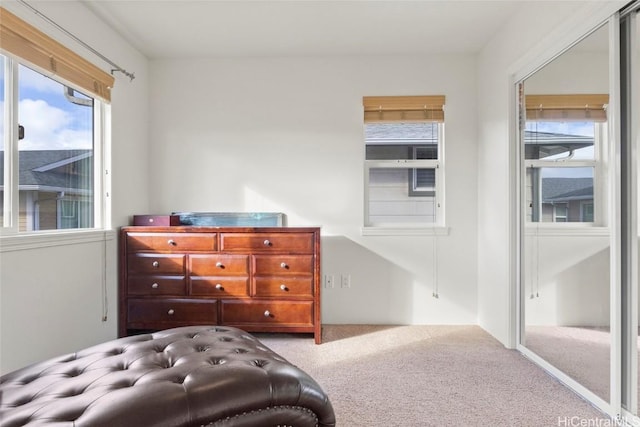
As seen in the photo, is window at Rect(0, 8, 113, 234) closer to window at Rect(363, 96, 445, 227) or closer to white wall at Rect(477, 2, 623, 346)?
window at Rect(363, 96, 445, 227)

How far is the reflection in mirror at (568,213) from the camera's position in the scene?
185 centimetres

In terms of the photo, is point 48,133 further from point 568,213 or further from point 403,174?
point 568,213

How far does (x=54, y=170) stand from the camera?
2291 mm

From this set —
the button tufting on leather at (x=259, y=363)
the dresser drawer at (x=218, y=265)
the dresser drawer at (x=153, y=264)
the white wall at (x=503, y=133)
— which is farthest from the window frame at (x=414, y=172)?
the button tufting on leather at (x=259, y=363)

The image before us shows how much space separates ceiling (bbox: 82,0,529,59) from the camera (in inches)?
97.2

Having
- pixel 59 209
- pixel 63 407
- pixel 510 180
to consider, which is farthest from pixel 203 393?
pixel 510 180

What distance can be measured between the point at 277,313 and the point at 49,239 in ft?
5.23

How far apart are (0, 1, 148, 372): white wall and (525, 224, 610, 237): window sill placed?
3146mm

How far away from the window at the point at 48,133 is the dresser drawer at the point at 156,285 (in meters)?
0.54

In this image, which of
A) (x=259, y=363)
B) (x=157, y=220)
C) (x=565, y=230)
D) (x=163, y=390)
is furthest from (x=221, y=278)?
(x=565, y=230)

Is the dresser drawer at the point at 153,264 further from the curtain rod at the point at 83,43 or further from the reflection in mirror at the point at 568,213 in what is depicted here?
the reflection in mirror at the point at 568,213

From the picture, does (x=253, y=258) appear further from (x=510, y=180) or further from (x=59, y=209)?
(x=510, y=180)

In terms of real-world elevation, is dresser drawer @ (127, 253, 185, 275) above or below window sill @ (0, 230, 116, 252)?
below

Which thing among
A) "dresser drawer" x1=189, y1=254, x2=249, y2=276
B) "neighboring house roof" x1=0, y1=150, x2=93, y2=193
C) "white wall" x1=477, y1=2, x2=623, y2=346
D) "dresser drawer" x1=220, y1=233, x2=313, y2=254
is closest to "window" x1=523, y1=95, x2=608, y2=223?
"white wall" x1=477, y1=2, x2=623, y2=346
